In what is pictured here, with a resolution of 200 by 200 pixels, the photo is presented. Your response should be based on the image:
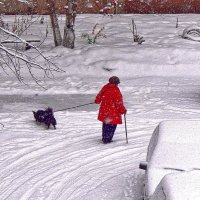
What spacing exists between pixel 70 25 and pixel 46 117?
8628mm

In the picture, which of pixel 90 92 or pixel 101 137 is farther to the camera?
pixel 90 92

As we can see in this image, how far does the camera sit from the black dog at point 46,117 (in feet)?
39.7

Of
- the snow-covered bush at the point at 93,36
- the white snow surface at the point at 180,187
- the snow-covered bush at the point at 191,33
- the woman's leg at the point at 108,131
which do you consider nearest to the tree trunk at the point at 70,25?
the snow-covered bush at the point at 93,36

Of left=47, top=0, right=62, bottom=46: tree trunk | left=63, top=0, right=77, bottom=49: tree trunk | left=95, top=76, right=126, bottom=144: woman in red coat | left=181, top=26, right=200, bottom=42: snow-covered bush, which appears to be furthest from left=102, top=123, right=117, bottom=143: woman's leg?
left=181, top=26, right=200, bottom=42: snow-covered bush

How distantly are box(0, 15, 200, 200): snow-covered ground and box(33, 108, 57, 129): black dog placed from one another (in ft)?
0.67

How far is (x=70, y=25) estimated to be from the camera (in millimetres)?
20250

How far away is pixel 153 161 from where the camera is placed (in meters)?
7.24

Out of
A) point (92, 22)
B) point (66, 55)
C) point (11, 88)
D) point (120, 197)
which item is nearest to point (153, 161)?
point (120, 197)

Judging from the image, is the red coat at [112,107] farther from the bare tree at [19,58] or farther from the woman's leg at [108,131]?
the bare tree at [19,58]

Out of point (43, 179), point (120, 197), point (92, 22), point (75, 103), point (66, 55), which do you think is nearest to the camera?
point (120, 197)

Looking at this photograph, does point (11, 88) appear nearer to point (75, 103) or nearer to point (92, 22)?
point (75, 103)

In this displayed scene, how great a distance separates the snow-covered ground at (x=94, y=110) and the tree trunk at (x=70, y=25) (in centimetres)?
38

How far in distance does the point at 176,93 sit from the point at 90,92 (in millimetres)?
2425

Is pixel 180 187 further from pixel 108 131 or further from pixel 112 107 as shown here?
pixel 108 131
